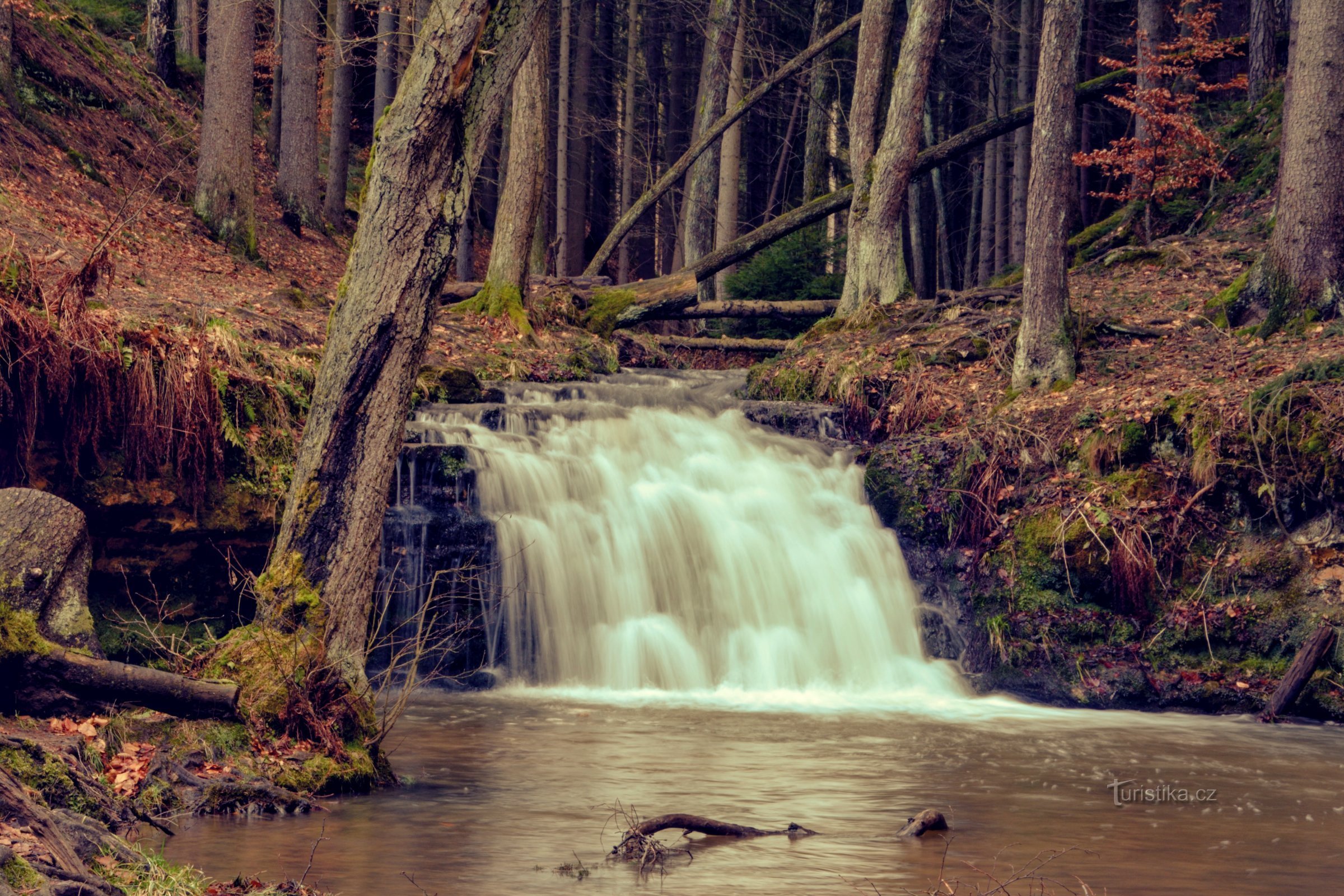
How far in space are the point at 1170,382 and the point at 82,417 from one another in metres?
9.72

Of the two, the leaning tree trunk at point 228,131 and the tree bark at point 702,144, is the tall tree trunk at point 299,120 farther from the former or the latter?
the tree bark at point 702,144

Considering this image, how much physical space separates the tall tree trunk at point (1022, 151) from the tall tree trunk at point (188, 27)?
17219 mm

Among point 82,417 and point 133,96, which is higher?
point 133,96

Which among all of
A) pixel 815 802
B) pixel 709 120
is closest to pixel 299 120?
pixel 709 120

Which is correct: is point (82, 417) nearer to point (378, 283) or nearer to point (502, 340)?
point (378, 283)

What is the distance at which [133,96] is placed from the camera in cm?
2016

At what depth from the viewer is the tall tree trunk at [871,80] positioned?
1750cm

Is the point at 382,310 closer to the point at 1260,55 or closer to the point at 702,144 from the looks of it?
the point at 702,144

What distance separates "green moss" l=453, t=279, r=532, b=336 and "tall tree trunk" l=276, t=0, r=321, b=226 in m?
6.19

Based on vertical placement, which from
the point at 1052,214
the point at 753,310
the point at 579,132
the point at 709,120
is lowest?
the point at 753,310

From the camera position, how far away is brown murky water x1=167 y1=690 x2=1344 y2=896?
5238mm

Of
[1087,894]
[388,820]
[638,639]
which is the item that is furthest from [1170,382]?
[388,820]
